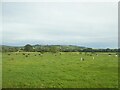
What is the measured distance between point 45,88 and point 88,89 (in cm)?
358

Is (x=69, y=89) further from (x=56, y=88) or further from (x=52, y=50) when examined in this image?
(x=52, y=50)

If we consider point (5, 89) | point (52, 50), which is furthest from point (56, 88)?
point (52, 50)

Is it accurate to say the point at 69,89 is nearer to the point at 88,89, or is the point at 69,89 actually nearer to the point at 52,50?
the point at 88,89

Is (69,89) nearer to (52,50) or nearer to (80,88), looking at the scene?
(80,88)

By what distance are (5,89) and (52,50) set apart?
538 feet

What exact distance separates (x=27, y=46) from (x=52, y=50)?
20.7 m

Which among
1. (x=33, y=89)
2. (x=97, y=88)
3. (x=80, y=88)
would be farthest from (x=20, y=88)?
(x=97, y=88)

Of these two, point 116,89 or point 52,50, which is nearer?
point 116,89

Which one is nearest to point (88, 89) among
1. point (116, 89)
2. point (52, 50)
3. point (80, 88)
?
point (80, 88)

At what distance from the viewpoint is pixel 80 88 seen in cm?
2162

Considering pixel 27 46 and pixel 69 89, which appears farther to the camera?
pixel 27 46

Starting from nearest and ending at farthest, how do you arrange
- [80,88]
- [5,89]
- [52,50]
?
[5,89] < [80,88] < [52,50]

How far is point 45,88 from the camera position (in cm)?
2095

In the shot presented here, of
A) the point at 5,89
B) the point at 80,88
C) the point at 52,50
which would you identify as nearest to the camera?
the point at 5,89
